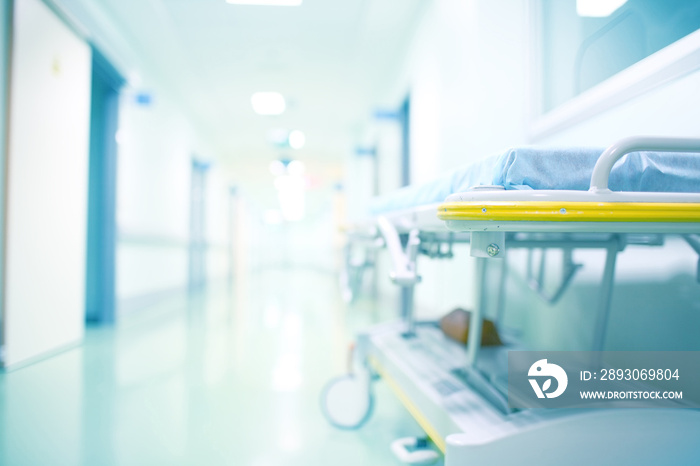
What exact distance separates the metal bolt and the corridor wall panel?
2627 millimetres

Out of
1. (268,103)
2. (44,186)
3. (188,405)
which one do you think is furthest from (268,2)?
(188,405)

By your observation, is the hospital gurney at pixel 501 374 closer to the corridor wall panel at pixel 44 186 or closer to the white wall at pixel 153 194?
the corridor wall panel at pixel 44 186

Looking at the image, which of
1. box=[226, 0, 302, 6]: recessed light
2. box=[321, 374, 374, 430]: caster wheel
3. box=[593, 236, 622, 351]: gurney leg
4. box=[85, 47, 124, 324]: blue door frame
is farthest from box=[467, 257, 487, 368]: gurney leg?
box=[85, 47, 124, 324]: blue door frame

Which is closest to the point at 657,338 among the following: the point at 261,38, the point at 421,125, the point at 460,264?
the point at 460,264

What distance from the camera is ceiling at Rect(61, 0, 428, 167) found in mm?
3705

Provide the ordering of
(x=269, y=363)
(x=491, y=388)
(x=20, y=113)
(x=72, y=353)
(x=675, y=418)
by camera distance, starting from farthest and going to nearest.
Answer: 1. (x=72, y=353)
2. (x=269, y=363)
3. (x=20, y=113)
4. (x=491, y=388)
5. (x=675, y=418)

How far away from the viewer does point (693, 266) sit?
1.24 meters

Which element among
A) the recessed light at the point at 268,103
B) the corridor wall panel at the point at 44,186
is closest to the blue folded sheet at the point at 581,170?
the corridor wall panel at the point at 44,186

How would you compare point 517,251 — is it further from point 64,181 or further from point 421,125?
point 64,181

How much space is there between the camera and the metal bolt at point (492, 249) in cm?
80

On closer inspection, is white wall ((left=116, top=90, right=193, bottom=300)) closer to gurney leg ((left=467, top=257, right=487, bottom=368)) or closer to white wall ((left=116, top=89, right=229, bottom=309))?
white wall ((left=116, top=89, right=229, bottom=309))

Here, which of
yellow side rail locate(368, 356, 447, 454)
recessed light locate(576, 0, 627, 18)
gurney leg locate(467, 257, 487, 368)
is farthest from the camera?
recessed light locate(576, 0, 627, 18)

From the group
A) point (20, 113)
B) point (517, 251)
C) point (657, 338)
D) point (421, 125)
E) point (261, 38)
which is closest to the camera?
point (657, 338)

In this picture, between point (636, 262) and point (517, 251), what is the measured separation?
77 cm
